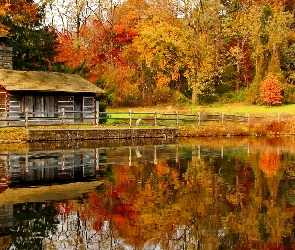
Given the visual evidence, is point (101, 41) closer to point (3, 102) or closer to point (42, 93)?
point (42, 93)

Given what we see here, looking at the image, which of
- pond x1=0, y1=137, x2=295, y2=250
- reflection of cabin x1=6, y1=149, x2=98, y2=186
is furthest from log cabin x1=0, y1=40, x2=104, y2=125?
pond x1=0, y1=137, x2=295, y2=250

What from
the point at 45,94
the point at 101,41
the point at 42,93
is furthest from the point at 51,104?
the point at 101,41

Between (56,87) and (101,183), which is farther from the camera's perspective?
(56,87)

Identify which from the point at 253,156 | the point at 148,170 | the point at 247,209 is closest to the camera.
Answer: the point at 247,209

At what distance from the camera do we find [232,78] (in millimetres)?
69375

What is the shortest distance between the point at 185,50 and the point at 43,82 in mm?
27165

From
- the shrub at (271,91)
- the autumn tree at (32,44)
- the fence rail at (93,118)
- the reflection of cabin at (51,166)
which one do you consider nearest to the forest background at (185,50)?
the shrub at (271,91)

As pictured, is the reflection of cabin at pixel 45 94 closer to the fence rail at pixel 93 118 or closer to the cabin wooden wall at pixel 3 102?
the cabin wooden wall at pixel 3 102

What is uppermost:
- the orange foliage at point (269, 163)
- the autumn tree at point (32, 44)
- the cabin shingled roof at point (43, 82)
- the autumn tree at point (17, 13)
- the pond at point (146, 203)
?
the autumn tree at point (17, 13)

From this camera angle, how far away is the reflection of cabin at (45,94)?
36312 mm

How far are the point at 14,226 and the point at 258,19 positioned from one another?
57.9 metres

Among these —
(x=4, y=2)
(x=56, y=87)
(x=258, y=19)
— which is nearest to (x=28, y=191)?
(x=56, y=87)

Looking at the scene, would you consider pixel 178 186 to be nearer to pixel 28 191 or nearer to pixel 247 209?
pixel 247 209

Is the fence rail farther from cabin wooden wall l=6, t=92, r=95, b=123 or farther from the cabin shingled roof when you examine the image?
the cabin shingled roof
